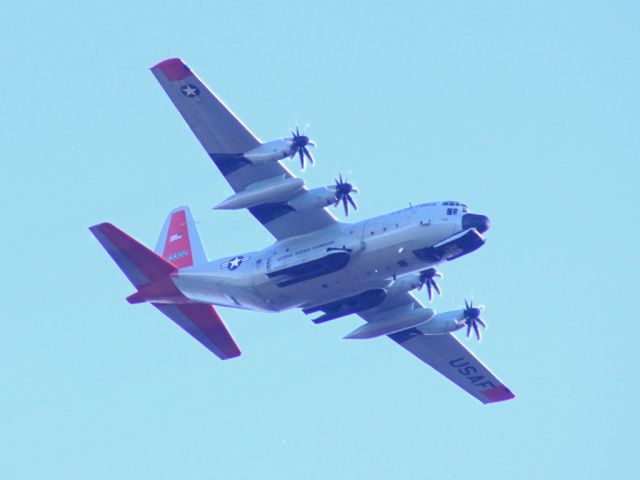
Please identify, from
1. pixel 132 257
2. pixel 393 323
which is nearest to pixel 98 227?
pixel 132 257

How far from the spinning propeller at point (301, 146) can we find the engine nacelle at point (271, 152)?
7.8 inches

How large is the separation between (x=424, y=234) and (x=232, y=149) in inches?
262

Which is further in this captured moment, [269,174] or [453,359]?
[453,359]

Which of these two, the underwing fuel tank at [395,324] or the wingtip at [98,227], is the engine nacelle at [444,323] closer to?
the underwing fuel tank at [395,324]

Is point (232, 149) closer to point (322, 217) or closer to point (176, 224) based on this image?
point (322, 217)

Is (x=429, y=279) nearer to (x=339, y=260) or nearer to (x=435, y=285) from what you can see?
(x=435, y=285)

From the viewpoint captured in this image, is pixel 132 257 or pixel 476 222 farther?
pixel 132 257

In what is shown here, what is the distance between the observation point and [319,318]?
145 ft

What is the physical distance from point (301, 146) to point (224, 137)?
246 centimetres

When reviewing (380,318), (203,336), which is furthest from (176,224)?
(380,318)

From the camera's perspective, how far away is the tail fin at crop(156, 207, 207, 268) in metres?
46.2

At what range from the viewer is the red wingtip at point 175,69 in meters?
41.1

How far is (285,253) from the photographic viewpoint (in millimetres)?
42875

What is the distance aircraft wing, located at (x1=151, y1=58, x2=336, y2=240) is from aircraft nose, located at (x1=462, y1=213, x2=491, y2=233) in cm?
462
